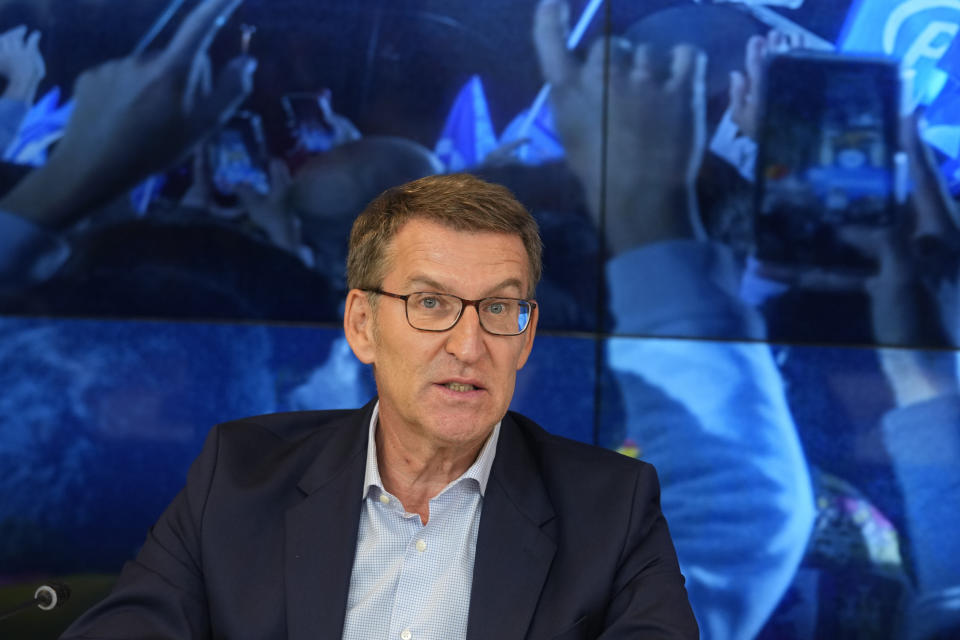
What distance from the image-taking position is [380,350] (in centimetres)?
158

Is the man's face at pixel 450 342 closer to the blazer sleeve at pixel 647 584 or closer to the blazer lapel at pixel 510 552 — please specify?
the blazer lapel at pixel 510 552

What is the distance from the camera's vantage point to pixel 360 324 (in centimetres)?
164

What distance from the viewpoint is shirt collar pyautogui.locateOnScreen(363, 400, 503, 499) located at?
1.61m

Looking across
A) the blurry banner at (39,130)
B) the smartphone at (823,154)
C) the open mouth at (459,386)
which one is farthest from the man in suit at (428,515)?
the blurry banner at (39,130)

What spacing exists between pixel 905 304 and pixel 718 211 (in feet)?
1.94

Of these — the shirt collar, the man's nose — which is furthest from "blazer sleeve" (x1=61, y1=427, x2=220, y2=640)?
the man's nose

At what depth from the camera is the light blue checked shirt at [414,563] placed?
152 cm

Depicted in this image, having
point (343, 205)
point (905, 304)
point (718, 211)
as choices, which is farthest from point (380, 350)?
point (905, 304)

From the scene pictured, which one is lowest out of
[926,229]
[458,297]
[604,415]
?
[604,415]

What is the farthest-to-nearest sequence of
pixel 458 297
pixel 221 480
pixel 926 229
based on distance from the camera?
1. pixel 926 229
2. pixel 221 480
3. pixel 458 297

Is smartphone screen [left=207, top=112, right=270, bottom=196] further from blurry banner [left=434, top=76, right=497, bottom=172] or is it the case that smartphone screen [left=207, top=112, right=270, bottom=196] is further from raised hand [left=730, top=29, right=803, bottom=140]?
raised hand [left=730, top=29, right=803, bottom=140]

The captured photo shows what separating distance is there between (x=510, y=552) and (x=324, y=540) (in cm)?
31

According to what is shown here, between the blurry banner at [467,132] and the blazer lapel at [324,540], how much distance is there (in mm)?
1222

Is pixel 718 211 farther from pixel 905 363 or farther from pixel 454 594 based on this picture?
pixel 454 594
